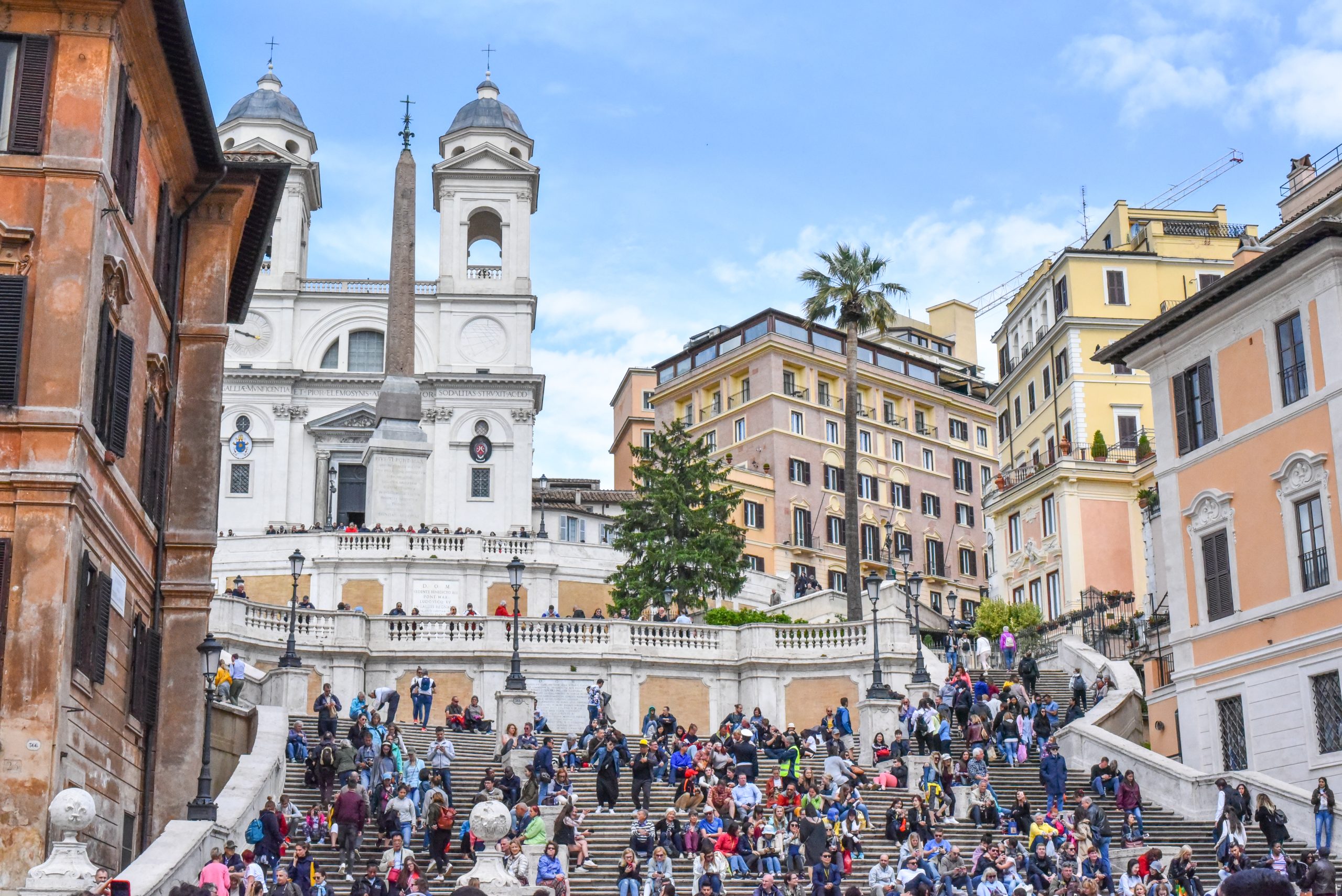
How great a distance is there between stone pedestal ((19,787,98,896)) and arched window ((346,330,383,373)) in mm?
62308

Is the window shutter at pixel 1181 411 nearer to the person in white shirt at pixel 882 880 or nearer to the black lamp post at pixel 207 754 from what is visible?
the person in white shirt at pixel 882 880

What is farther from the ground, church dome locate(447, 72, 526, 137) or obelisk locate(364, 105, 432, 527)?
church dome locate(447, 72, 526, 137)

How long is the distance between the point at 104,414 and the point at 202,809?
17.3ft

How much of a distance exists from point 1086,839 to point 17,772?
51.1ft

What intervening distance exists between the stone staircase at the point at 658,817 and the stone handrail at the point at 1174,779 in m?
0.30

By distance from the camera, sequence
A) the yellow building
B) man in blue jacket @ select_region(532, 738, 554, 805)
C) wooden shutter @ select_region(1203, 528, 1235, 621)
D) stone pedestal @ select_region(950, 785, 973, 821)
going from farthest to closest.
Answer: the yellow building → wooden shutter @ select_region(1203, 528, 1235, 621) → stone pedestal @ select_region(950, 785, 973, 821) → man in blue jacket @ select_region(532, 738, 554, 805)

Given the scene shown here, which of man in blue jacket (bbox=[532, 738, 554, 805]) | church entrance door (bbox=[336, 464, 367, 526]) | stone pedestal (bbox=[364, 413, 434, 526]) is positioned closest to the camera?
man in blue jacket (bbox=[532, 738, 554, 805])

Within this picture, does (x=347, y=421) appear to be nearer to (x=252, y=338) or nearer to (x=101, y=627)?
(x=252, y=338)

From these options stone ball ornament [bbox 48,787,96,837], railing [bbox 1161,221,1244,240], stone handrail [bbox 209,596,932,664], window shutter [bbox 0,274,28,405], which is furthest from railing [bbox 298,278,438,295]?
stone ball ornament [bbox 48,787,96,837]

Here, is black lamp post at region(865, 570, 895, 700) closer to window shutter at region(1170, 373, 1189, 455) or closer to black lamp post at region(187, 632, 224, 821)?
window shutter at region(1170, 373, 1189, 455)

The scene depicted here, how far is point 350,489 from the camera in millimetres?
77000

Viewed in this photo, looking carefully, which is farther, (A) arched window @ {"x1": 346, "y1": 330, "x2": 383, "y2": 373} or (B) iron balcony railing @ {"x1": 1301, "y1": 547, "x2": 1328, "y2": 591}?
(A) arched window @ {"x1": 346, "y1": 330, "x2": 383, "y2": 373}

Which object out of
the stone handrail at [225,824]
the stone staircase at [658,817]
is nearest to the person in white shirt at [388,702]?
the stone staircase at [658,817]

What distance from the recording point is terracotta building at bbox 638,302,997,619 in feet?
268
